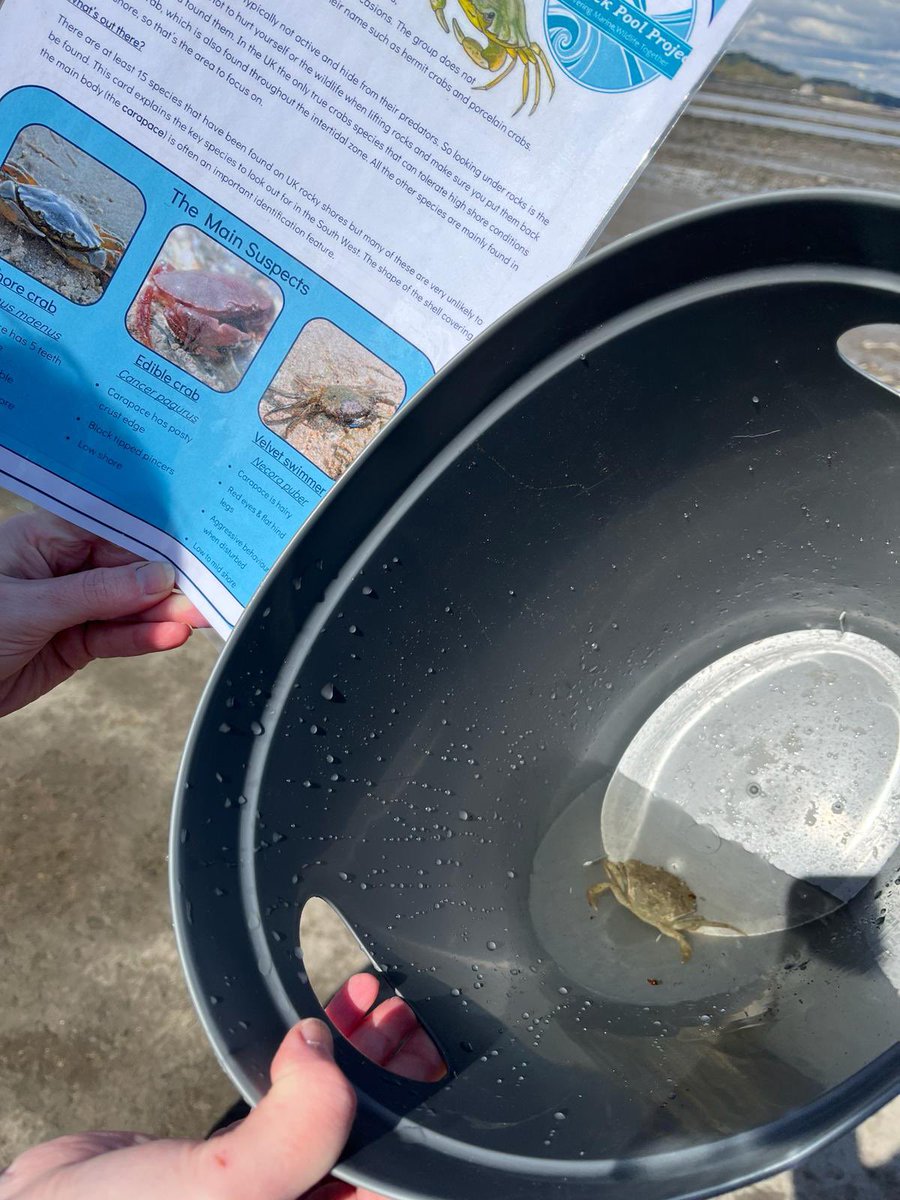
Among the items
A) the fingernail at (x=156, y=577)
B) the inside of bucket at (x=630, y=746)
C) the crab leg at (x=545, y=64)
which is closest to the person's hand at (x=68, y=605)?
the fingernail at (x=156, y=577)

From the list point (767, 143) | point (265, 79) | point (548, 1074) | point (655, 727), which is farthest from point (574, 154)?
point (767, 143)

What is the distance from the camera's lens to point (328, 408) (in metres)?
0.76

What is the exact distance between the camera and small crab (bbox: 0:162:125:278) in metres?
0.74

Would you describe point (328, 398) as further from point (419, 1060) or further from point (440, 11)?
point (419, 1060)

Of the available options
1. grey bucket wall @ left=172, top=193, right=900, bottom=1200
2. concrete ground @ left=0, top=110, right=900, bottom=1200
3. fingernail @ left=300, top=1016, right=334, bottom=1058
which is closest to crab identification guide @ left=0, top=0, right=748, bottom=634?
grey bucket wall @ left=172, top=193, right=900, bottom=1200

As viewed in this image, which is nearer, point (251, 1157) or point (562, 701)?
point (251, 1157)

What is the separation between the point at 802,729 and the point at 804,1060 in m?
0.36

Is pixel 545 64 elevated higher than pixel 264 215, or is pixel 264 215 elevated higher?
pixel 545 64

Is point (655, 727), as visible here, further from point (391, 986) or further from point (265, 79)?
point (265, 79)

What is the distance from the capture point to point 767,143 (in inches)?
144

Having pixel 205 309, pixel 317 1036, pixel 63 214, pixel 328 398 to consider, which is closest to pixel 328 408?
pixel 328 398

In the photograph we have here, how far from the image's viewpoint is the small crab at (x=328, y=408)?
2.47 feet

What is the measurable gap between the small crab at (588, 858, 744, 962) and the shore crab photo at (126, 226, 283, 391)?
2.12 ft

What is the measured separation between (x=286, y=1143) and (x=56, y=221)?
0.74 m
